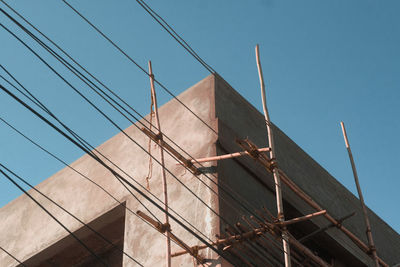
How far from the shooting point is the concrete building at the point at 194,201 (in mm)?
8133

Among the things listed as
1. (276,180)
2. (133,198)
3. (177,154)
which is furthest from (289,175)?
(133,198)

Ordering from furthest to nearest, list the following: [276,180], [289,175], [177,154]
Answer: [289,175] → [177,154] → [276,180]

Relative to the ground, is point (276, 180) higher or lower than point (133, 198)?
lower

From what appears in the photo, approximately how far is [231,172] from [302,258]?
146 centimetres

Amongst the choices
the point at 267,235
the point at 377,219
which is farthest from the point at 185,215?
the point at 377,219

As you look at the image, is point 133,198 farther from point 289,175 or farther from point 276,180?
point 289,175

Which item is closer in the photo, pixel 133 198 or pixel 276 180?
pixel 276 180

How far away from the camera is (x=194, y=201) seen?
27.0 feet

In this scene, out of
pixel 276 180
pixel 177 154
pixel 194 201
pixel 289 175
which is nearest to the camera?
pixel 276 180

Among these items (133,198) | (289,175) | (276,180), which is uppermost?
(289,175)

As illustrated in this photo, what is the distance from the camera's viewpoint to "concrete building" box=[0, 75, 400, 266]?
26.7ft

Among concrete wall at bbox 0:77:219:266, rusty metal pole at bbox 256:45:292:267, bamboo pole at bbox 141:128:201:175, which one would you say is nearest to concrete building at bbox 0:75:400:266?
concrete wall at bbox 0:77:219:266

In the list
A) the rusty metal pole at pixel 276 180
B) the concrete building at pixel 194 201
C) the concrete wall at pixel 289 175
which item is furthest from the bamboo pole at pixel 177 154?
the rusty metal pole at pixel 276 180

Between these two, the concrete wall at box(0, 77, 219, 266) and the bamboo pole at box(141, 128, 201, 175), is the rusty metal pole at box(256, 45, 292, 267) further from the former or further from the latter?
the bamboo pole at box(141, 128, 201, 175)
